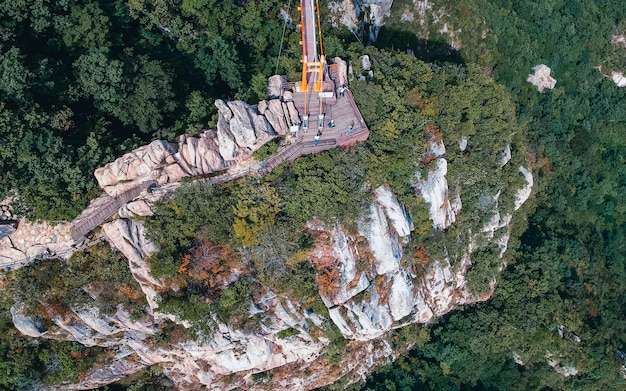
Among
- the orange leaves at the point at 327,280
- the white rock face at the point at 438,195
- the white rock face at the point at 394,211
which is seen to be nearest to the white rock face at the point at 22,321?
the orange leaves at the point at 327,280

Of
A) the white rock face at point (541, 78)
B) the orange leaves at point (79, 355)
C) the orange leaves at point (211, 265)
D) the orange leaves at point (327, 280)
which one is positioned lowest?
the orange leaves at point (79, 355)

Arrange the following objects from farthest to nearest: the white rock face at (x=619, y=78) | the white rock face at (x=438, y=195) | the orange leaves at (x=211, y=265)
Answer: the white rock face at (x=619, y=78) → the white rock face at (x=438, y=195) → the orange leaves at (x=211, y=265)

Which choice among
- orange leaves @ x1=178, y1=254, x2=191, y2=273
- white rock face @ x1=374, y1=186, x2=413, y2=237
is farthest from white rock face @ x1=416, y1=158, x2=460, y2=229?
orange leaves @ x1=178, y1=254, x2=191, y2=273

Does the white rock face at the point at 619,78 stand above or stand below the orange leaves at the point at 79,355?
above

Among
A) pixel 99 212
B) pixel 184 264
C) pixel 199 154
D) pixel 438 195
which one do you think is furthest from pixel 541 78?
pixel 99 212

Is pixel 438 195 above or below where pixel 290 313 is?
above

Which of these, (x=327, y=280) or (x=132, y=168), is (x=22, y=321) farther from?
(x=327, y=280)

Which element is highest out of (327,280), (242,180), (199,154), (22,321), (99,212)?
(199,154)

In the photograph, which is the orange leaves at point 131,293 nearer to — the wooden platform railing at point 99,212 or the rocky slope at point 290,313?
the rocky slope at point 290,313
